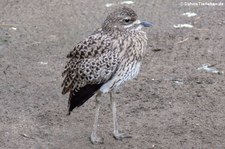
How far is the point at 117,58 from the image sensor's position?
5875mm

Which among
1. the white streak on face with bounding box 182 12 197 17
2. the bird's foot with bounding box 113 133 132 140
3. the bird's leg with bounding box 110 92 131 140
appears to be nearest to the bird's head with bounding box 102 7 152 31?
the bird's leg with bounding box 110 92 131 140

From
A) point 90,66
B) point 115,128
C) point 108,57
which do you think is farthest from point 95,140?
point 108,57

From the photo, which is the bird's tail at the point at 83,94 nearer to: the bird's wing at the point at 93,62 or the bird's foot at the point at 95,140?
the bird's wing at the point at 93,62

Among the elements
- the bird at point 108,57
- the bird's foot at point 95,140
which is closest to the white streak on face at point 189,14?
the bird at point 108,57

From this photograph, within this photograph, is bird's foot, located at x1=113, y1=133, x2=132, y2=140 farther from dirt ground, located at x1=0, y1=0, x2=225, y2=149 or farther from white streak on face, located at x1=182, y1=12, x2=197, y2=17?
white streak on face, located at x1=182, y1=12, x2=197, y2=17

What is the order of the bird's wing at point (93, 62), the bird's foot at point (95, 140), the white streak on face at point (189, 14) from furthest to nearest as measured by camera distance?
the white streak on face at point (189, 14) < the bird's foot at point (95, 140) < the bird's wing at point (93, 62)

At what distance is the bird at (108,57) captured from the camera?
19.4ft

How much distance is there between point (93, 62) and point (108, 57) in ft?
0.54

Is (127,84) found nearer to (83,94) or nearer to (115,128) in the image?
(115,128)

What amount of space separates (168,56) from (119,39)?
2128 millimetres

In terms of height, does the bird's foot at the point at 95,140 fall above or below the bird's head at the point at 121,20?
below

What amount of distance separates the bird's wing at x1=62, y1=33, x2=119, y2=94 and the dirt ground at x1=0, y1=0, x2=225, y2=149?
2.21 feet

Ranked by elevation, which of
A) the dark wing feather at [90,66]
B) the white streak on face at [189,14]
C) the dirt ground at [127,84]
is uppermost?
the dark wing feather at [90,66]

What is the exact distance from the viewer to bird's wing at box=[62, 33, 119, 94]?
5.89 metres
